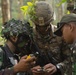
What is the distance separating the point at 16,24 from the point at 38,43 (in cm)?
57

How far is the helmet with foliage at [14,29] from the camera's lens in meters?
3.02

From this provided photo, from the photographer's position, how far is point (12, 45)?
3.03 meters

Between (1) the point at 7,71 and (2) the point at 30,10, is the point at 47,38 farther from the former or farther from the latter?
(1) the point at 7,71

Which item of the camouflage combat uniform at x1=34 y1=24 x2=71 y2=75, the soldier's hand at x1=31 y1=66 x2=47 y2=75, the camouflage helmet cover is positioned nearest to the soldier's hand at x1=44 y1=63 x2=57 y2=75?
the soldier's hand at x1=31 y1=66 x2=47 y2=75

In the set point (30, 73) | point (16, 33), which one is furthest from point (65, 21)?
point (30, 73)

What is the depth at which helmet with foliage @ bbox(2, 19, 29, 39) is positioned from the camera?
302 centimetres

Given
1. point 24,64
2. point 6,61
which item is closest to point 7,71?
point 6,61

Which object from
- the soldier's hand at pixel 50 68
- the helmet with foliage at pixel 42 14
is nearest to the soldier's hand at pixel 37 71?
the soldier's hand at pixel 50 68

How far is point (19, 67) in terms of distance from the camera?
107 inches

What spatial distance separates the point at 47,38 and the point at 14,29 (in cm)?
67

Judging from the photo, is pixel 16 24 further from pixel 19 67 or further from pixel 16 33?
pixel 19 67

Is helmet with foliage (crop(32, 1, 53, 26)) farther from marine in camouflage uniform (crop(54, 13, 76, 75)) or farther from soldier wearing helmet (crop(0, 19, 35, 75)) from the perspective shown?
marine in camouflage uniform (crop(54, 13, 76, 75))

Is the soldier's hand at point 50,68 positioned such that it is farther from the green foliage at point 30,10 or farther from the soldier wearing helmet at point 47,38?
the green foliage at point 30,10

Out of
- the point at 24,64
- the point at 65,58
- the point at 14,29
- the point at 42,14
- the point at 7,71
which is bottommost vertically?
the point at 65,58
